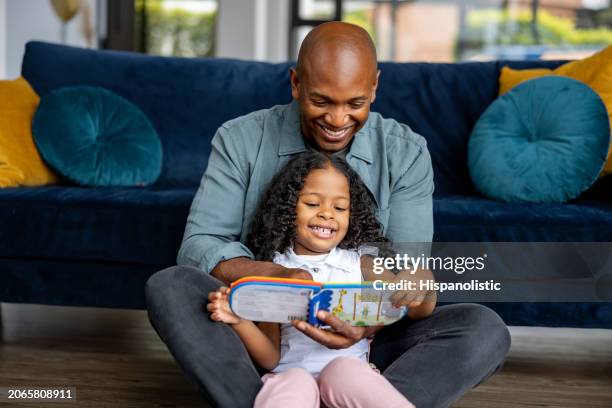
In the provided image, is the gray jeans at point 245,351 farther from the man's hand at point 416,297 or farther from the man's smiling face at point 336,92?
the man's smiling face at point 336,92

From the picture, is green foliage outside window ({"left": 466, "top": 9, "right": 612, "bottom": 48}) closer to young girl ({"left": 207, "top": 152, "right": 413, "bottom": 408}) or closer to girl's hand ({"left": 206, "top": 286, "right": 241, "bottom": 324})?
young girl ({"left": 207, "top": 152, "right": 413, "bottom": 408})

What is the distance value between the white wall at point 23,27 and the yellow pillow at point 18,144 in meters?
1.77

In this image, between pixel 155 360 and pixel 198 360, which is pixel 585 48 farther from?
pixel 198 360

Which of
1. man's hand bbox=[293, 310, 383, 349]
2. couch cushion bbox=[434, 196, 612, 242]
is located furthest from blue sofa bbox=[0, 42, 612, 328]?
man's hand bbox=[293, 310, 383, 349]

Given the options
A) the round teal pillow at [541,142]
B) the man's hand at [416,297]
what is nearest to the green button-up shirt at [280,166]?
the man's hand at [416,297]

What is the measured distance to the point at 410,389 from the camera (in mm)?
1455

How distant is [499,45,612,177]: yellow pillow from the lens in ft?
8.60

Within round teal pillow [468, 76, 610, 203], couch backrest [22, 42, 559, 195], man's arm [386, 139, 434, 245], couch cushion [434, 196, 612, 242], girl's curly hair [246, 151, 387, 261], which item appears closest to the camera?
girl's curly hair [246, 151, 387, 261]

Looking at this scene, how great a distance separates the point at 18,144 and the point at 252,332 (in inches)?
60.1

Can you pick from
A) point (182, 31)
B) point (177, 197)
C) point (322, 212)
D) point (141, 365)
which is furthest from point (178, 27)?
point (322, 212)

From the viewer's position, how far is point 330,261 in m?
1.60

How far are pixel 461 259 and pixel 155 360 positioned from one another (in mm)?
940

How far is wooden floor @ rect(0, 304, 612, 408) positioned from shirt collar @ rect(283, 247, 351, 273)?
1.88 ft

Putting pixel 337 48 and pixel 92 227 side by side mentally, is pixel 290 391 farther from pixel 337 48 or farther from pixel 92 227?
pixel 92 227
